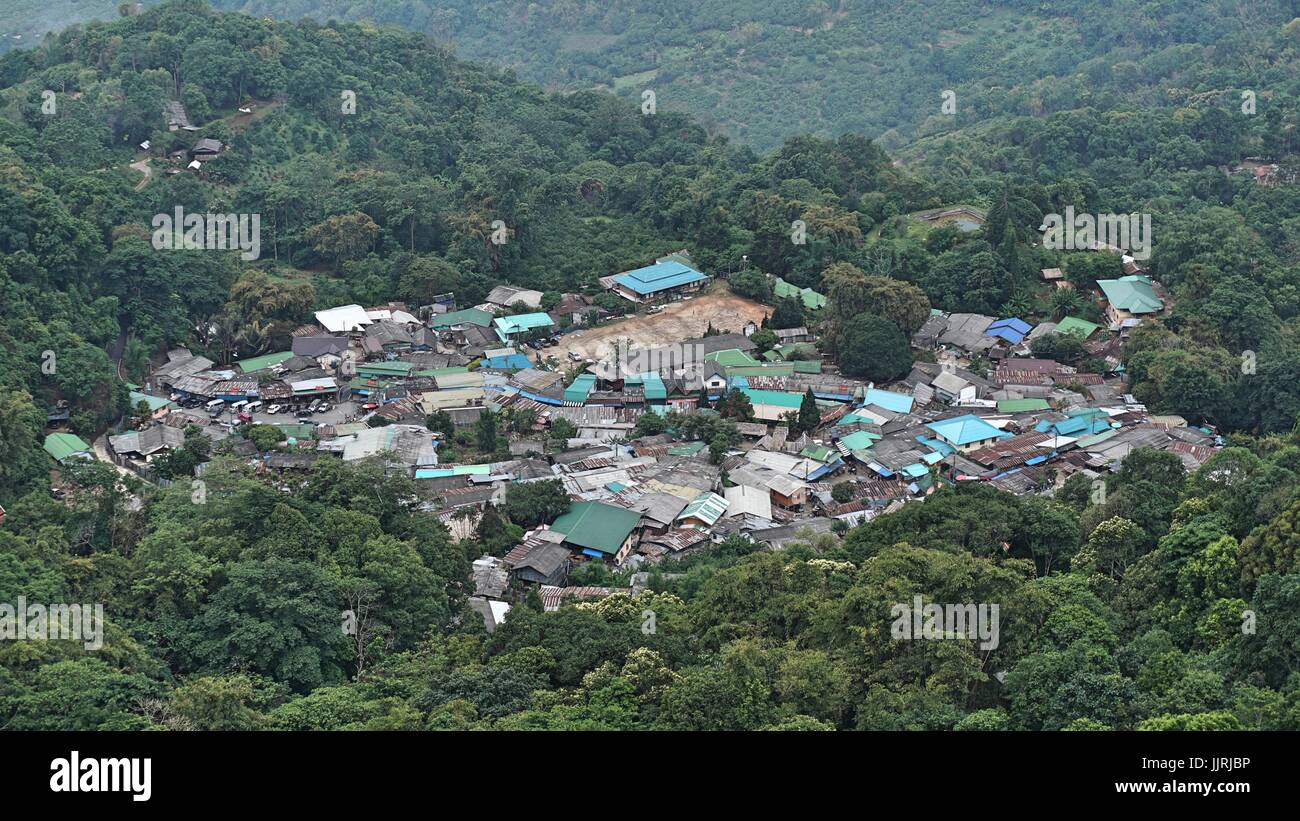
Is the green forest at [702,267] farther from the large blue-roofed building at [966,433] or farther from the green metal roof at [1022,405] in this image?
the large blue-roofed building at [966,433]

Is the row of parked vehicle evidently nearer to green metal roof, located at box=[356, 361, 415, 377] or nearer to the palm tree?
green metal roof, located at box=[356, 361, 415, 377]

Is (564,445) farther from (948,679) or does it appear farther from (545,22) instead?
(545,22)

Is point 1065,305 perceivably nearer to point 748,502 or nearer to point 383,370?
point 748,502

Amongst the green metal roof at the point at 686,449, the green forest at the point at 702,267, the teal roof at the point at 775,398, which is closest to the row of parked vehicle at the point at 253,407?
the green forest at the point at 702,267

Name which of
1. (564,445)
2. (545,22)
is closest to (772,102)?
(545,22)

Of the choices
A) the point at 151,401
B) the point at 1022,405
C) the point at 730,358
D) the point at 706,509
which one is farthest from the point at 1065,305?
the point at 151,401

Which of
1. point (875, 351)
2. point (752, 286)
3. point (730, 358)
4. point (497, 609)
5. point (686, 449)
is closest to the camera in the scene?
point (497, 609)
